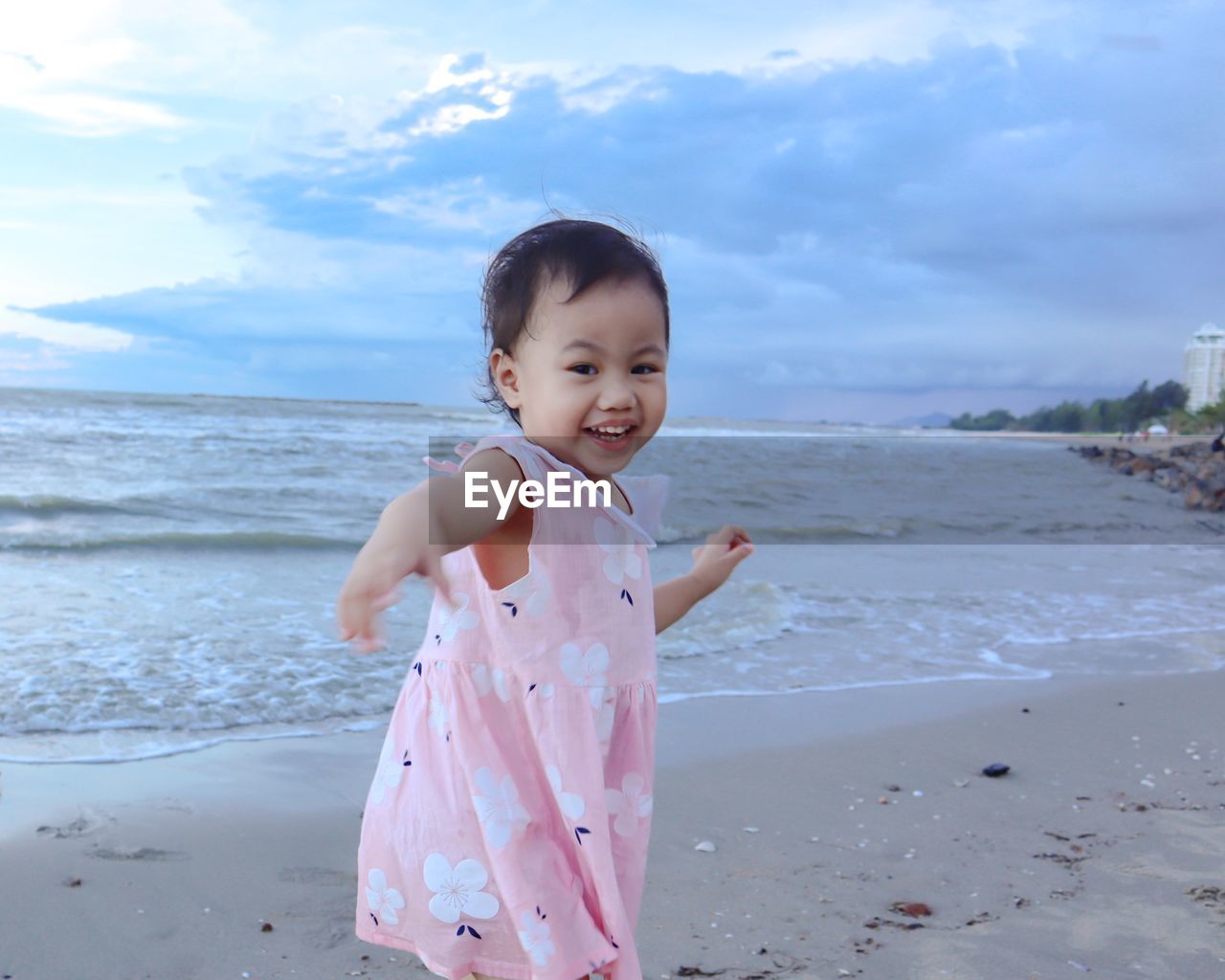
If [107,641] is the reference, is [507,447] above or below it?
above

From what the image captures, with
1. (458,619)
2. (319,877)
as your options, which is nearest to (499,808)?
(458,619)

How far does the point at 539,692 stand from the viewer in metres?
1.69

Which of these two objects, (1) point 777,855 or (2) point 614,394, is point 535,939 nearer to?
(2) point 614,394

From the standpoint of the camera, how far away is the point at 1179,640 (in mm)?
6309

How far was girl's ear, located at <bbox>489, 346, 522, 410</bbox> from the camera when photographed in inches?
68.0

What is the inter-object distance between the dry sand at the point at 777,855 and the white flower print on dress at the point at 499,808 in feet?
3.60

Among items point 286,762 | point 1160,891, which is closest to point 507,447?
point 1160,891

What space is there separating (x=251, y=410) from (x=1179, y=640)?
24094 mm

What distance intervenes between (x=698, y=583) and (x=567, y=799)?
21.8 inches

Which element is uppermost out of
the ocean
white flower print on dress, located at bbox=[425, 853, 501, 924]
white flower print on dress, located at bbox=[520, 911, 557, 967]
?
white flower print on dress, located at bbox=[425, 853, 501, 924]

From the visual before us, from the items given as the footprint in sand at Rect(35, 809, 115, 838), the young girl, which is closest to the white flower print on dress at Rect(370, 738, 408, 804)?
the young girl

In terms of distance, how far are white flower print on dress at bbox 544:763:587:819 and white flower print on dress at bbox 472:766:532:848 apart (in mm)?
55

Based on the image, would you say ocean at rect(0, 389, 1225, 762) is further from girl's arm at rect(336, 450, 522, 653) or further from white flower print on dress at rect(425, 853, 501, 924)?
white flower print on dress at rect(425, 853, 501, 924)

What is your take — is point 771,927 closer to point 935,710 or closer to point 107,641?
point 935,710
